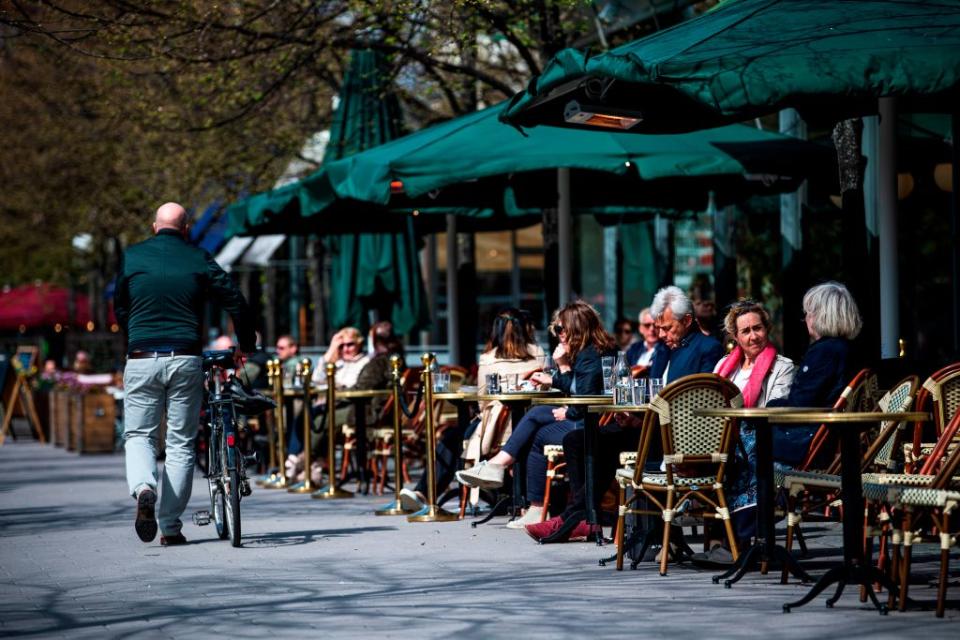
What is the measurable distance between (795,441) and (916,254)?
40.5 feet

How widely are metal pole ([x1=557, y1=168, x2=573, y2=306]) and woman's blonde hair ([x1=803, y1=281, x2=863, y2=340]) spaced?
5.11 meters

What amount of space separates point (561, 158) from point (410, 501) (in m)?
2.73

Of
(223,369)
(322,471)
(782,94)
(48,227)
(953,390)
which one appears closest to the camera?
(782,94)

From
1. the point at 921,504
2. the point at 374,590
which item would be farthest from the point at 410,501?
the point at 921,504

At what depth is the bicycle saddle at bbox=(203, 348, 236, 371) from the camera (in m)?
10.4

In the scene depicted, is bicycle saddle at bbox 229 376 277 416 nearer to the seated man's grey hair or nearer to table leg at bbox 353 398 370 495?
the seated man's grey hair

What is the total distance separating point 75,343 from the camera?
138 feet

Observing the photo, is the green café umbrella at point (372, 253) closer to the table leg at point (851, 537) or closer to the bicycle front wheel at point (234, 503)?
the bicycle front wheel at point (234, 503)

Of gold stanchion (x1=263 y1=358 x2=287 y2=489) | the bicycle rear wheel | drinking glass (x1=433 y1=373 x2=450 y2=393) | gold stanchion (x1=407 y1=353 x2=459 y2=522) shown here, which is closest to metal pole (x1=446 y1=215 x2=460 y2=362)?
gold stanchion (x1=263 y1=358 x2=287 y2=489)

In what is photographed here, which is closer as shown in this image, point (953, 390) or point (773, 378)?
point (953, 390)

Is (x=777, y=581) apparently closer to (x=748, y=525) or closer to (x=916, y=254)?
(x=748, y=525)

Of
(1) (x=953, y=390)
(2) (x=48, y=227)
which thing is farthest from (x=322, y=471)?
(2) (x=48, y=227)

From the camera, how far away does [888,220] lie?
11.0m

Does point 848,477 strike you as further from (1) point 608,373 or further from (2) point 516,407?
(2) point 516,407
